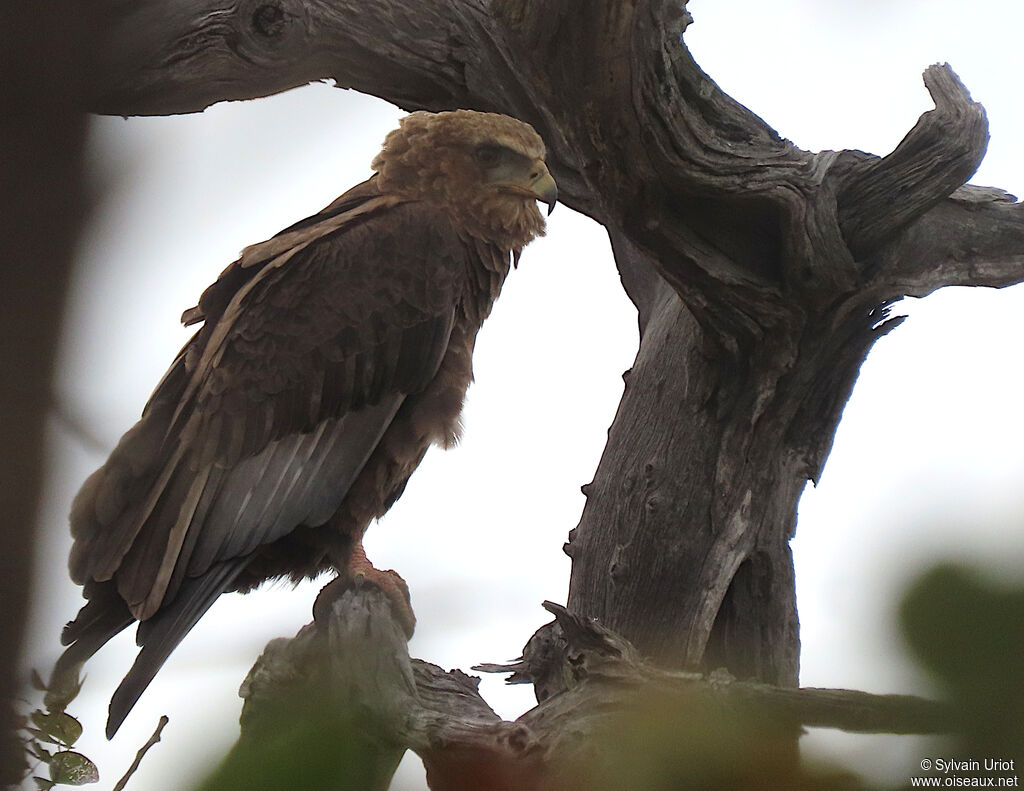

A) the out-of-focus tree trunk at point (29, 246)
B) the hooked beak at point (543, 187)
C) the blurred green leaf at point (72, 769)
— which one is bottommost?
the blurred green leaf at point (72, 769)

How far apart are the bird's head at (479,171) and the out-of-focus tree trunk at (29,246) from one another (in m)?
3.65

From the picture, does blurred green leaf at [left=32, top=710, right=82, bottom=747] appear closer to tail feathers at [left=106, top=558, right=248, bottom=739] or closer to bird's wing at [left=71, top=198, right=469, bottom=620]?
tail feathers at [left=106, top=558, right=248, bottom=739]

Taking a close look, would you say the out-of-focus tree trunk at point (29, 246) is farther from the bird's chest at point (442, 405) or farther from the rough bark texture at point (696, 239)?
the bird's chest at point (442, 405)

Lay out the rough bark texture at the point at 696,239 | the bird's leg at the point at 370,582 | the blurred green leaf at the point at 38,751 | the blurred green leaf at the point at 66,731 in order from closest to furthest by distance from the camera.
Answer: the blurred green leaf at the point at 38,751 → the blurred green leaf at the point at 66,731 → the bird's leg at the point at 370,582 → the rough bark texture at the point at 696,239

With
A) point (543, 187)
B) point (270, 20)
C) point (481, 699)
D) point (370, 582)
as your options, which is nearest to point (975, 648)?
point (481, 699)

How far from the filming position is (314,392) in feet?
12.5

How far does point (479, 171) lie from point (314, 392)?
3.78 feet

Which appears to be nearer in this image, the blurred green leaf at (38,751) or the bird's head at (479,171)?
the blurred green leaf at (38,751)

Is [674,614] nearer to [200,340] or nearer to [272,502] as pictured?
[272,502]

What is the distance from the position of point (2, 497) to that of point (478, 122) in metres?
3.75

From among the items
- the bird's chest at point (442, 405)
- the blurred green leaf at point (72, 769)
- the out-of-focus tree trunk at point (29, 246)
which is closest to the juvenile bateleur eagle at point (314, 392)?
the bird's chest at point (442, 405)

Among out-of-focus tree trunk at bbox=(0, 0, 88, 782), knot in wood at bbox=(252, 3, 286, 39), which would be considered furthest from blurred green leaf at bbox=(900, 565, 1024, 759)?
knot in wood at bbox=(252, 3, 286, 39)

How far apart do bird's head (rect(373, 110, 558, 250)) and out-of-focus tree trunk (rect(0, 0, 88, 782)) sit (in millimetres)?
3646

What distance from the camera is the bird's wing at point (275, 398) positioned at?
3.39 metres
